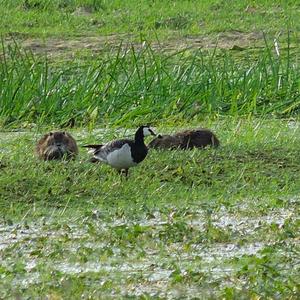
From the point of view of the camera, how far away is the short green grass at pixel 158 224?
640 centimetres

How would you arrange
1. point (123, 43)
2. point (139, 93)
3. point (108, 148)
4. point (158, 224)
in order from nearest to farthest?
1. point (158, 224)
2. point (108, 148)
3. point (139, 93)
4. point (123, 43)

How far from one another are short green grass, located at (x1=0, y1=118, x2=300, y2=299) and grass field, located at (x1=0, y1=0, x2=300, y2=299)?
11mm

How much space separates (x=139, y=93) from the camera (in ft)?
39.7

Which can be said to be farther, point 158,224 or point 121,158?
point 121,158

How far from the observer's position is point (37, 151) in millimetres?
10094

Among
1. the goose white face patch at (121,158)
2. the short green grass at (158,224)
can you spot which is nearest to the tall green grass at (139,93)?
the short green grass at (158,224)

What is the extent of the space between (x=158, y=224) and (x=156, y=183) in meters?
1.14

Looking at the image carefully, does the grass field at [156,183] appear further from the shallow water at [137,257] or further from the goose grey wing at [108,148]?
the goose grey wing at [108,148]

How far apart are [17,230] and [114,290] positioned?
4.96ft

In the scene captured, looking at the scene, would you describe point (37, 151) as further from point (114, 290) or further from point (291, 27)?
point (291, 27)

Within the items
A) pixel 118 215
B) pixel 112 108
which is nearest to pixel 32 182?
pixel 118 215

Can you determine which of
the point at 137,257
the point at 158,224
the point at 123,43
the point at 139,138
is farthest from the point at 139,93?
the point at 137,257

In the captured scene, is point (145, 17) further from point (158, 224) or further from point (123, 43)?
point (158, 224)

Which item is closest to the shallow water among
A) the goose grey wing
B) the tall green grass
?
the goose grey wing
